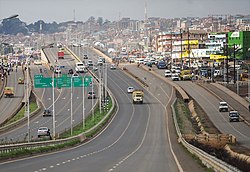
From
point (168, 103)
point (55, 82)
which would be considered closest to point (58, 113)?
point (168, 103)

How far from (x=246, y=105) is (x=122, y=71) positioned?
62.0 m

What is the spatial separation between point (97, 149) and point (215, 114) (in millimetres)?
36790

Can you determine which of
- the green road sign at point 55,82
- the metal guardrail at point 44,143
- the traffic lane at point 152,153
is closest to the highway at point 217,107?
the traffic lane at point 152,153

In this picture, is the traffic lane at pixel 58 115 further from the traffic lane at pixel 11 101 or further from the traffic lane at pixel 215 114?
the traffic lane at pixel 215 114

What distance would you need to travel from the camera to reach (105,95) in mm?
105312

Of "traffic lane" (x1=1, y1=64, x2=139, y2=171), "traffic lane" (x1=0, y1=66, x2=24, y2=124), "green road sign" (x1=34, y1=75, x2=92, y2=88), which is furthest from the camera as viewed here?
"traffic lane" (x1=0, y1=66, x2=24, y2=124)

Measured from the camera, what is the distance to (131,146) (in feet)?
177

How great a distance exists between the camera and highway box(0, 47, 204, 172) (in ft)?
109

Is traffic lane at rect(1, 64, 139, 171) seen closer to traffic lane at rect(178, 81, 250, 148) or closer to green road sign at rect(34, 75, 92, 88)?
green road sign at rect(34, 75, 92, 88)

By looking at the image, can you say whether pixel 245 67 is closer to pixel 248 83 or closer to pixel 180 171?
pixel 248 83

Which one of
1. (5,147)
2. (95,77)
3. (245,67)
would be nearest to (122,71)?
(95,77)

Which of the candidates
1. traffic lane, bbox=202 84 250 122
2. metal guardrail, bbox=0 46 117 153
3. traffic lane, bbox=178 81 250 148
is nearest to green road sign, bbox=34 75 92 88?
metal guardrail, bbox=0 46 117 153

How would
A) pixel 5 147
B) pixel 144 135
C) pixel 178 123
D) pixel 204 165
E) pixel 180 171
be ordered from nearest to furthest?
1. pixel 180 171
2. pixel 204 165
3. pixel 5 147
4. pixel 144 135
5. pixel 178 123

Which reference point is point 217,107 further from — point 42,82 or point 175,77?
point 175,77
